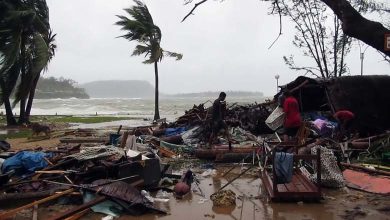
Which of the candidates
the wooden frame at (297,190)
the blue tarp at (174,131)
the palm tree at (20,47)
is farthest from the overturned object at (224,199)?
the palm tree at (20,47)

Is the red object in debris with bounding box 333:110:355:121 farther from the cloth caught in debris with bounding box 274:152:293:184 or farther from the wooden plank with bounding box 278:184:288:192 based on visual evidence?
the cloth caught in debris with bounding box 274:152:293:184

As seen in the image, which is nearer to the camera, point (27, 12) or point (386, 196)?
point (386, 196)

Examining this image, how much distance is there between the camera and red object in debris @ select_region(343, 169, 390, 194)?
23.1ft

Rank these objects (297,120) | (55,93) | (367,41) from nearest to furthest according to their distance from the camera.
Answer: (367,41) < (297,120) < (55,93)

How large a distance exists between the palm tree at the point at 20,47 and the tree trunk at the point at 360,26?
1597 centimetres

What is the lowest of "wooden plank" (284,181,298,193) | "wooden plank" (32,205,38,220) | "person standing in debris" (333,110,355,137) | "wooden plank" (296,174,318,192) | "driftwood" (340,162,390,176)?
"wooden plank" (32,205,38,220)

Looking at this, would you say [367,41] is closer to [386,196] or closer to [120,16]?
[386,196]

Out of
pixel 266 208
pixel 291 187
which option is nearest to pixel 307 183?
pixel 291 187

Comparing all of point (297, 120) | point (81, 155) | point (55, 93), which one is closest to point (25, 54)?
point (81, 155)

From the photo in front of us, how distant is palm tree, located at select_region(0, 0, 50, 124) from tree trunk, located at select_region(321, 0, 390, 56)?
52.4 feet

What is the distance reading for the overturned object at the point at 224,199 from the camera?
21.4 ft

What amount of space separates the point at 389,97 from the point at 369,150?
329cm

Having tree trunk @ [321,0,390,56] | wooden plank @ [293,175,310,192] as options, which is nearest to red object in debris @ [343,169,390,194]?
wooden plank @ [293,175,310,192]

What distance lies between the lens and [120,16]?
25672 mm
